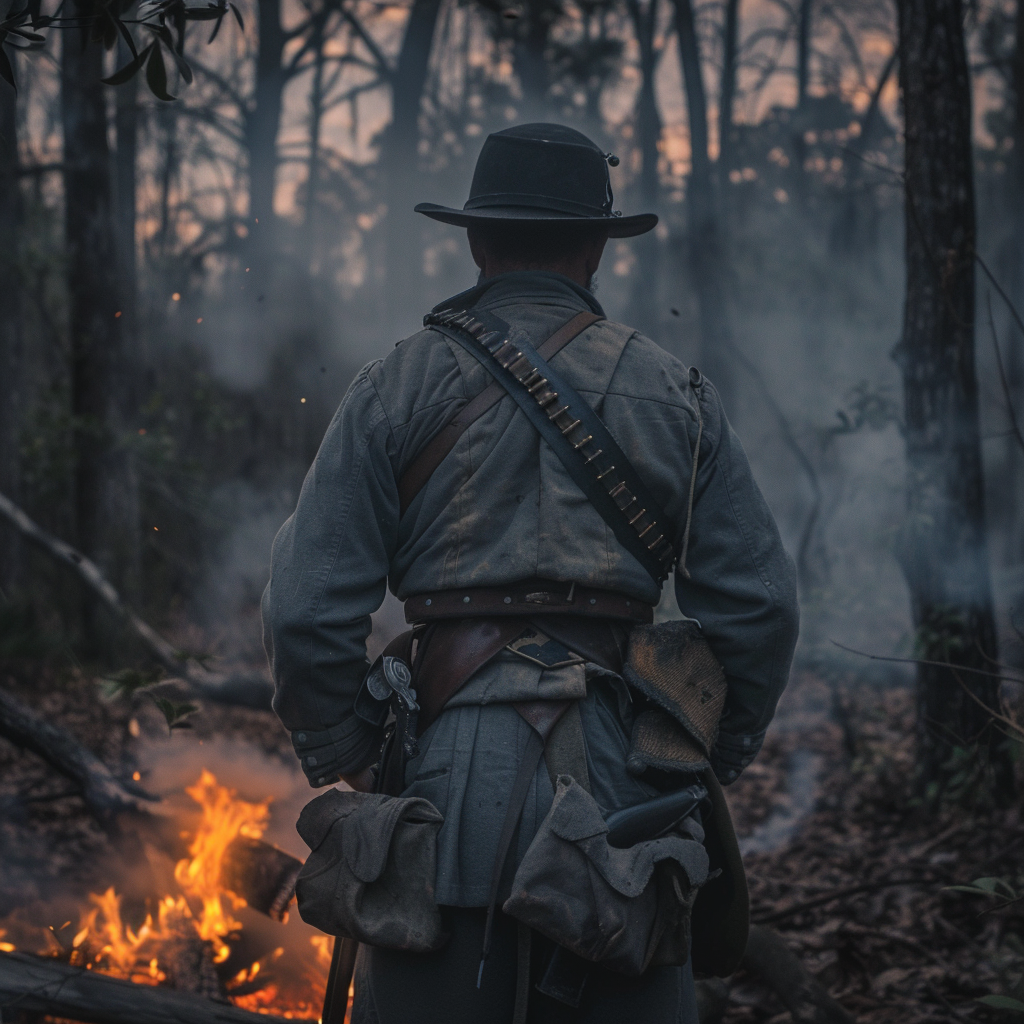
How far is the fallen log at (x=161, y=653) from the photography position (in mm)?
5793

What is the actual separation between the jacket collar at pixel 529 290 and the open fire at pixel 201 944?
7.72 ft

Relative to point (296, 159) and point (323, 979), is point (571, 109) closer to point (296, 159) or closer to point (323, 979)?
point (296, 159)

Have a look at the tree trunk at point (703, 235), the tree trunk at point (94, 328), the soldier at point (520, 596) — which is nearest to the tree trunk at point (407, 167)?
the tree trunk at point (703, 235)

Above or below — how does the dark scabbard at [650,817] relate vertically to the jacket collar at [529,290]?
below

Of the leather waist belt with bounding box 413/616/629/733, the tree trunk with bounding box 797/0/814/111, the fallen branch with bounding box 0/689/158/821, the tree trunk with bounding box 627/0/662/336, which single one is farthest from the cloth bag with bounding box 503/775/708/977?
the tree trunk with bounding box 797/0/814/111

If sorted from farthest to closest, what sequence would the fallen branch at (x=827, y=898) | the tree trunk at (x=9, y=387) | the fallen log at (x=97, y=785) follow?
the tree trunk at (x=9, y=387), the fallen branch at (x=827, y=898), the fallen log at (x=97, y=785)

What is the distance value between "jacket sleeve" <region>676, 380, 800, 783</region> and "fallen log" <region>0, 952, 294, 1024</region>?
5.78 ft

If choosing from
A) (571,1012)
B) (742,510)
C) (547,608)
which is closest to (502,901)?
(571,1012)

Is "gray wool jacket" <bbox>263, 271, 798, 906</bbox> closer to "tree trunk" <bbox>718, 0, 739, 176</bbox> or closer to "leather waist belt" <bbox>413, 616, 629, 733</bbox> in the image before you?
"leather waist belt" <bbox>413, 616, 629, 733</bbox>

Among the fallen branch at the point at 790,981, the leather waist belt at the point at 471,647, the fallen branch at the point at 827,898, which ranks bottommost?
the fallen branch at the point at 827,898

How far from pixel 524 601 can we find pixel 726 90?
62.8 ft

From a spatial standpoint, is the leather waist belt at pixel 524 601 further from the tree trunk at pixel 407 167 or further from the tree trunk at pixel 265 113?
the tree trunk at pixel 265 113

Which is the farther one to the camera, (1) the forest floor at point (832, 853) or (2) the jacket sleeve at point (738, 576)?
(1) the forest floor at point (832, 853)

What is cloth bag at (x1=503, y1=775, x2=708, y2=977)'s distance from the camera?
5.71 feet
